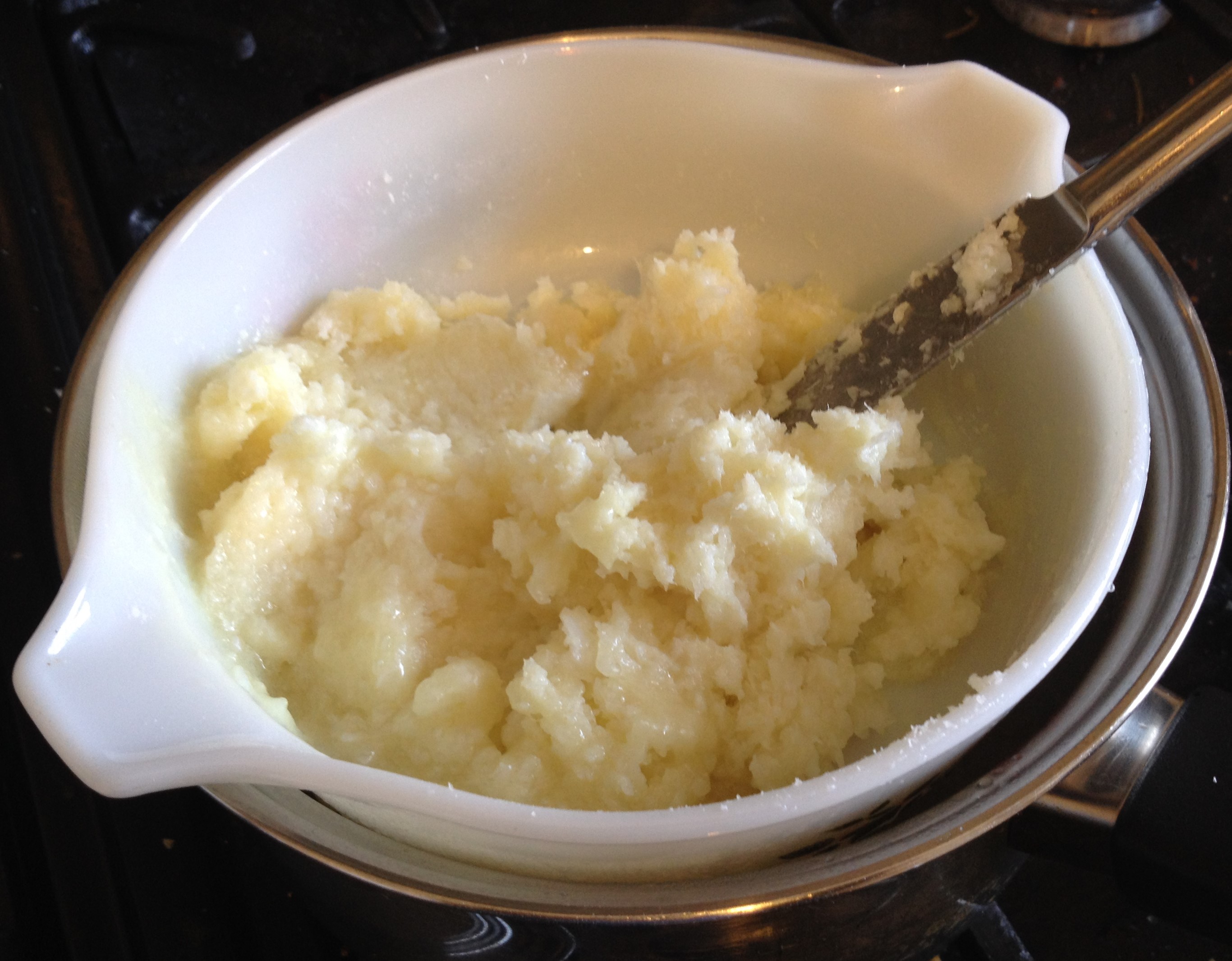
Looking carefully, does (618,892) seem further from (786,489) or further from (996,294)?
(996,294)

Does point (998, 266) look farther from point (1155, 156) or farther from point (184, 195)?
point (184, 195)

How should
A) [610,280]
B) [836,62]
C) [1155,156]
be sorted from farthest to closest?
[610,280] < [836,62] < [1155,156]

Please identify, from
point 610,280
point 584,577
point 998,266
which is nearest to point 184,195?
point 610,280

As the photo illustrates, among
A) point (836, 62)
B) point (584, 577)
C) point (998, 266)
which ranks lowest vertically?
point (584, 577)

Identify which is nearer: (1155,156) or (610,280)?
(1155,156)

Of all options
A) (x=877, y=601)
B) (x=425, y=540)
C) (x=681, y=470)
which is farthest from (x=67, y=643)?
(x=877, y=601)

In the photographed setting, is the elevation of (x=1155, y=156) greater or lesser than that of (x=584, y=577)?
greater

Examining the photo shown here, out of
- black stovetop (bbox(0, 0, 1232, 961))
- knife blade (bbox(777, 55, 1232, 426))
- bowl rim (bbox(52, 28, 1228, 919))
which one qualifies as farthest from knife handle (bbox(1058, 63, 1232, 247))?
black stovetop (bbox(0, 0, 1232, 961))

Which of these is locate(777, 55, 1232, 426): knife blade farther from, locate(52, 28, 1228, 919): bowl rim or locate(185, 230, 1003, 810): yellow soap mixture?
locate(52, 28, 1228, 919): bowl rim
